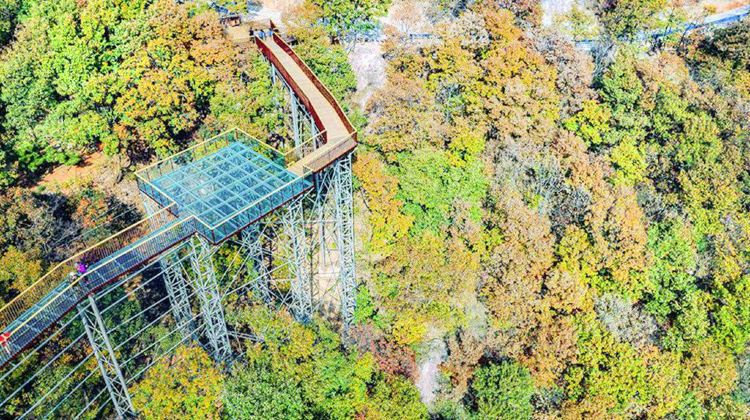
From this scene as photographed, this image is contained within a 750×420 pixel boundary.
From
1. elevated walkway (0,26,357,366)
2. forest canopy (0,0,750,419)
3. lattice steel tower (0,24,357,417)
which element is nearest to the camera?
elevated walkway (0,26,357,366)

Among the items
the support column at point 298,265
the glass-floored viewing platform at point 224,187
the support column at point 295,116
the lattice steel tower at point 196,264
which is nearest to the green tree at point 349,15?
the lattice steel tower at point 196,264

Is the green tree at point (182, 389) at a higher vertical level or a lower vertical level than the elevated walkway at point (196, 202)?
lower

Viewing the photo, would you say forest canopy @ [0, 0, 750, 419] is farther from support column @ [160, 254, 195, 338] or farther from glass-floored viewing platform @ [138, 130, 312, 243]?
glass-floored viewing platform @ [138, 130, 312, 243]

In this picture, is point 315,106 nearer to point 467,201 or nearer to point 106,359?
point 467,201

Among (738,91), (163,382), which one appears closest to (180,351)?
(163,382)

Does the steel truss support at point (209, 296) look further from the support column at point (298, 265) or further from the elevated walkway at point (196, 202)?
the support column at point (298, 265)

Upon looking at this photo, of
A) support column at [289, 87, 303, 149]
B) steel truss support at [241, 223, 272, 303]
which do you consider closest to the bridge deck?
support column at [289, 87, 303, 149]
